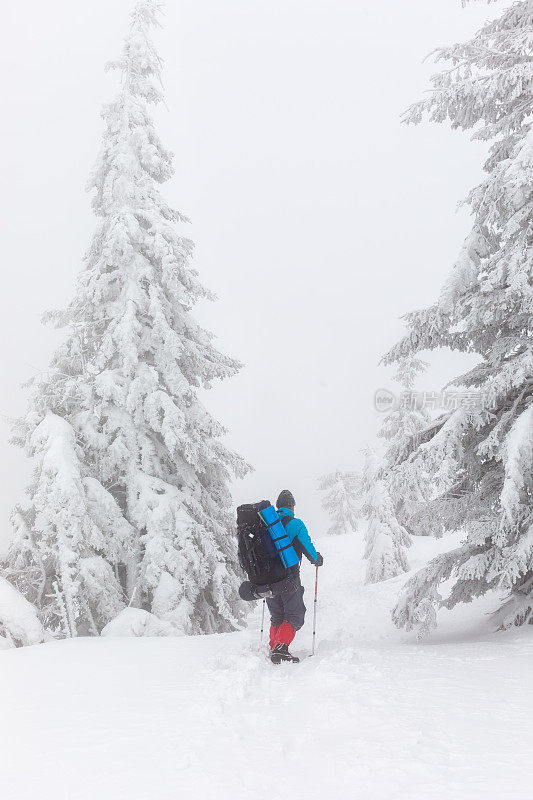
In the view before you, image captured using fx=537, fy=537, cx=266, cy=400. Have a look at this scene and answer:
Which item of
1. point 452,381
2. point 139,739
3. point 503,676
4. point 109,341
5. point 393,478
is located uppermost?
point 109,341

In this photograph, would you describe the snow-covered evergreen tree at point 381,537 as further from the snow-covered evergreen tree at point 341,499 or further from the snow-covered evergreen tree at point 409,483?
the snow-covered evergreen tree at point 409,483

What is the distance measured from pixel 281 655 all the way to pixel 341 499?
43.9 meters

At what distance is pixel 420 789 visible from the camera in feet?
10.6

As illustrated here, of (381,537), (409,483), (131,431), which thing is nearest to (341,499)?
(381,537)

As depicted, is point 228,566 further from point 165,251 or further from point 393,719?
point 393,719

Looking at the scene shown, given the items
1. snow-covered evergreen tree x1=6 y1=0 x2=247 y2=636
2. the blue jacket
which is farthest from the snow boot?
snow-covered evergreen tree x1=6 y1=0 x2=247 y2=636

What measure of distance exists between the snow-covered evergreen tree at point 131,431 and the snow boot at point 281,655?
16.4 ft

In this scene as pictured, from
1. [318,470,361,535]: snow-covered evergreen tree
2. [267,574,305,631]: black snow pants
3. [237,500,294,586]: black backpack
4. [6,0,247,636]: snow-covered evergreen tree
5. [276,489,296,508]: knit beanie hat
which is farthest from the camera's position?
[318,470,361,535]: snow-covered evergreen tree

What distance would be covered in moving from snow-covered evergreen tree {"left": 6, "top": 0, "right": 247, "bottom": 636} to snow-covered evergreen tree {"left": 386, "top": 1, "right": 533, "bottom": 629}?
590 centimetres

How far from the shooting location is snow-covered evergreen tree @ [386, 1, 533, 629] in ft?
24.1

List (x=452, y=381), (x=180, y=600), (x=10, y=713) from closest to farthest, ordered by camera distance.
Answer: (x=10, y=713) < (x=452, y=381) < (x=180, y=600)

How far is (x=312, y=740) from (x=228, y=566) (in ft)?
33.3

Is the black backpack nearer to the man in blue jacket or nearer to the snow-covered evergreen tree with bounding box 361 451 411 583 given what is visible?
the man in blue jacket

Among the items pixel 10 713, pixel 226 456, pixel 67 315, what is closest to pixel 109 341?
pixel 67 315
